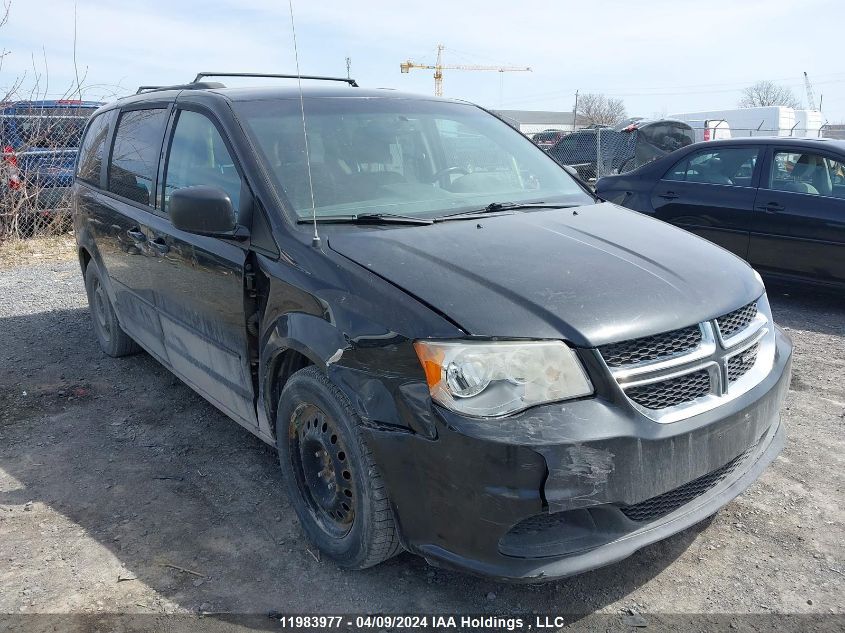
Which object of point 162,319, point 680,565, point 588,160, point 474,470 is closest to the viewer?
point 474,470

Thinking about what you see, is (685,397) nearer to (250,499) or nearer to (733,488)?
(733,488)

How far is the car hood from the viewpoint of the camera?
2395mm

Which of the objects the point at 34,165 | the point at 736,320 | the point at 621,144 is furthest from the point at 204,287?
the point at 621,144

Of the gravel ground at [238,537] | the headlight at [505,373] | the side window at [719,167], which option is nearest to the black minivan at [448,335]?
the headlight at [505,373]

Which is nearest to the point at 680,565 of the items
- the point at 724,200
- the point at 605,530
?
the point at 605,530

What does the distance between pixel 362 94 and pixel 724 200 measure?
4.53 meters

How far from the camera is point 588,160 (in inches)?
686

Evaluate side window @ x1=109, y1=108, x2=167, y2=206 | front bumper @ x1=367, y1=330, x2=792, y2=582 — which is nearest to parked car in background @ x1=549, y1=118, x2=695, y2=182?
side window @ x1=109, y1=108, x2=167, y2=206

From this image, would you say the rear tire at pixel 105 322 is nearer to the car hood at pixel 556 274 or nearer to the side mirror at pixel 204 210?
the side mirror at pixel 204 210

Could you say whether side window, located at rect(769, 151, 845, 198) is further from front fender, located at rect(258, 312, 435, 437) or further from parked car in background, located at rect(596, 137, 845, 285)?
front fender, located at rect(258, 312, 435, 437)

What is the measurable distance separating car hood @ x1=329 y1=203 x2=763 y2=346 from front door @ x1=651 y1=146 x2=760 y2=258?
408 centimetres

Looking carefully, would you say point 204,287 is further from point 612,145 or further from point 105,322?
point 612,145

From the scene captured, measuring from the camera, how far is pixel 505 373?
90.9 inches

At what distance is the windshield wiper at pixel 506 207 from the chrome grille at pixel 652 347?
1109 mm
